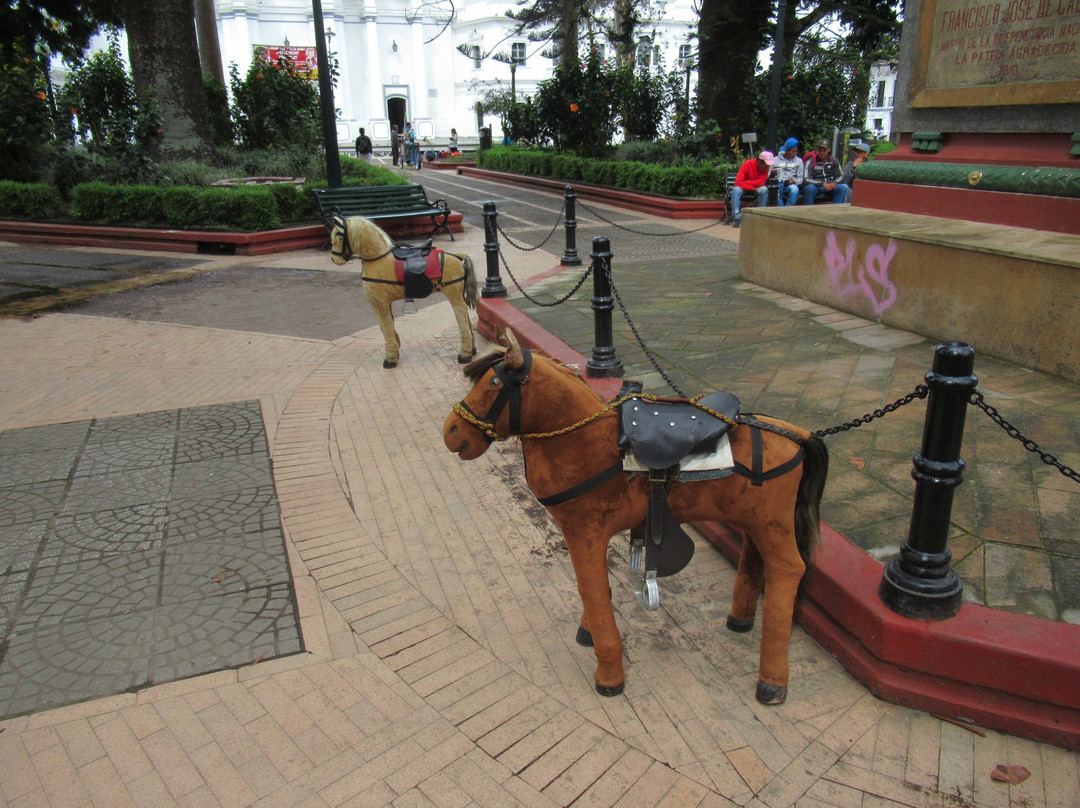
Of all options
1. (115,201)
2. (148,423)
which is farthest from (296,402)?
(115,201)

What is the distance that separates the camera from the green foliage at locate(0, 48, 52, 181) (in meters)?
17.0

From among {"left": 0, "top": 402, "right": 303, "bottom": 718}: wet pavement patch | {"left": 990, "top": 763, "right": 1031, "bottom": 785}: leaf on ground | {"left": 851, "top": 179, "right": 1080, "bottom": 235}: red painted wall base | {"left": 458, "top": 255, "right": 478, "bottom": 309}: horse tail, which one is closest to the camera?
{"left": 990, "top": 763, "right": 1031, "bottom": 785}: leaf on ground

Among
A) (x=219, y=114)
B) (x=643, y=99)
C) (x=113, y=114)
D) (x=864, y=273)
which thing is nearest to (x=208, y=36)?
(x=219, y=114)

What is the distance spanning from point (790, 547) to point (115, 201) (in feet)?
→ 52.8

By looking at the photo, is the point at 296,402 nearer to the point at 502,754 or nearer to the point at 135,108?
the point at 502,754

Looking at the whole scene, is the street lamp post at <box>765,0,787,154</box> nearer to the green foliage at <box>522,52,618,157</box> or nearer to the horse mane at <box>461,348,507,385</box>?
the green foliage at <box>522,52,618,157</box>

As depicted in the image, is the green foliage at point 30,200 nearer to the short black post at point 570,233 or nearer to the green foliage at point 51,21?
the green foliage at point 51,21

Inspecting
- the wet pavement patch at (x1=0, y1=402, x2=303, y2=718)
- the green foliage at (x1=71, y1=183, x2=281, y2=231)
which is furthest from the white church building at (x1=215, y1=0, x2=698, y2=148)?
the wet pavement patch at (x1=0, y1=402, x2=303, y2=718)

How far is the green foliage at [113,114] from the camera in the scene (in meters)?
15.7

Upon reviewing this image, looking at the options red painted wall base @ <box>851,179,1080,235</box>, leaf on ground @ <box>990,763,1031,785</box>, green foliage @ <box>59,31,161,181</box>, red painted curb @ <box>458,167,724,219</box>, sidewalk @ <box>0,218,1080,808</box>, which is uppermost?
green foliage @ <box>59,31,161,181</box>

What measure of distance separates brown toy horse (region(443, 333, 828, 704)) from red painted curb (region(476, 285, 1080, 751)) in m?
0.33

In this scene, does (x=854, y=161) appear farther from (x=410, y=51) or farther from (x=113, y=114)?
(x=410, y=51)

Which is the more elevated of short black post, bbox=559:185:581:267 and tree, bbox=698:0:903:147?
tree, bbox=698:0:903:147

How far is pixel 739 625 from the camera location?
3432mm
